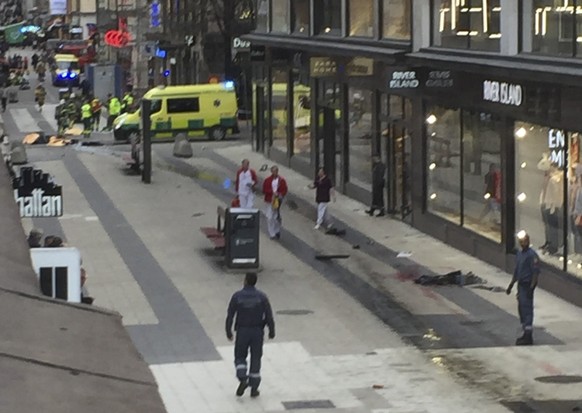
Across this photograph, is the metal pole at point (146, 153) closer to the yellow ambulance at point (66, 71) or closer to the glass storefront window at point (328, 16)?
the glass storefront window at point (328, 16)

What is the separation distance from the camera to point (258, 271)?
84.7ft

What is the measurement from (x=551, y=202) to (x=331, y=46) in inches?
492

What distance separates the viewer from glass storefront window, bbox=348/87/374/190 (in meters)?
35.3

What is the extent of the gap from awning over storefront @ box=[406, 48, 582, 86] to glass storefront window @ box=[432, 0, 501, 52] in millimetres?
288

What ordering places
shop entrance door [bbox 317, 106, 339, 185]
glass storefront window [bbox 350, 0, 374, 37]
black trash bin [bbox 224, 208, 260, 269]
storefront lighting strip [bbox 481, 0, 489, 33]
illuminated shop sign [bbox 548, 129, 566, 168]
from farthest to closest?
shop entrance door [bbox 317, 106, 339, 185]
glass storefront window [bbox 350, 0, 374, 37]
storefront lighting strip [bbox 481, 0, 489, 33]
black trash bin [bbox 224, 208, 260, 269]
illuminated shop sign [bbox 548, 129, 566, 168]

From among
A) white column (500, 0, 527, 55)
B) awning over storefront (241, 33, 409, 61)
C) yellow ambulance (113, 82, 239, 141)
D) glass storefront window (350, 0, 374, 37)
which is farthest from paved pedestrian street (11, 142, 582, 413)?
yellow ambulance (113, 82, 239, 141)

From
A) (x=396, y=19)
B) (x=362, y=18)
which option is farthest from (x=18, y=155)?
(x=396, y=19)

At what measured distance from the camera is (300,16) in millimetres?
42031

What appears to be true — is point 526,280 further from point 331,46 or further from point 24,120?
point 24,120

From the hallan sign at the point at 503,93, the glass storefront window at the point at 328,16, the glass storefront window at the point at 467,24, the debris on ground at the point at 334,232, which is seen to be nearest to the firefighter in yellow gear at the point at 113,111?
the glass storefront window at the point at 328,16

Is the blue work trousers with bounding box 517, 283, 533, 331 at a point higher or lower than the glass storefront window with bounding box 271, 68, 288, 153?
lower

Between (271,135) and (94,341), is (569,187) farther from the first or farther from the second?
(271,135)

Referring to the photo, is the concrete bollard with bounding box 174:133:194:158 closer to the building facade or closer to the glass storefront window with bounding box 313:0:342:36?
the building facade

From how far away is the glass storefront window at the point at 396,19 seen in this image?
103ft
